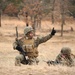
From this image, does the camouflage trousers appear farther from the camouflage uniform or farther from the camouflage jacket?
the camouflage uniform

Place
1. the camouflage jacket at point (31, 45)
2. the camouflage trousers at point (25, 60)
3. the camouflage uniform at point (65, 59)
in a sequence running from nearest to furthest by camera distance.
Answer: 1. the camouflage trousers at point (25, 60)
2. the camouflage jacket at point (31, 45)
3. the camouflage uniform at point (65, 59)

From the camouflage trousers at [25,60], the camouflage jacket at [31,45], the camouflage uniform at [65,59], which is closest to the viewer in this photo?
the camouflage trousers at [25,60]

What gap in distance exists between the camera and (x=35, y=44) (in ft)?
32.8

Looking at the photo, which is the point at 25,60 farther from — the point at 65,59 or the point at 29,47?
the point at 65,59

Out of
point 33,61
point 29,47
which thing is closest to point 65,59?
point 33,61

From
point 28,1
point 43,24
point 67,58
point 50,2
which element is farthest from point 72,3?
point 67,58

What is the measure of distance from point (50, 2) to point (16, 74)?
→ 52.0 metres

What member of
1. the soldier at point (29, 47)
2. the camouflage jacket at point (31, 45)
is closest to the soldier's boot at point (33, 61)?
the soldier at point (29, 47)

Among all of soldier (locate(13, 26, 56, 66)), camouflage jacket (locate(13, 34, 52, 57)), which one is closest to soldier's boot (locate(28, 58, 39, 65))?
soldier (locate(13, 26, 56, 66))

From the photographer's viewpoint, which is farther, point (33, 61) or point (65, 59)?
point (65, 59)

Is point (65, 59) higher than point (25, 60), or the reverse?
point (25, 60)

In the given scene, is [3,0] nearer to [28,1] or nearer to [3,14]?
[3,14]

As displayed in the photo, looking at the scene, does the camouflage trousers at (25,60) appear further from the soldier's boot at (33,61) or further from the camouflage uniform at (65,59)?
the camouflage uniform at (65,59)

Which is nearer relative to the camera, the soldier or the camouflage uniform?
the soldier
